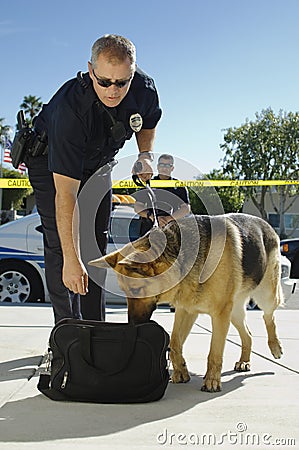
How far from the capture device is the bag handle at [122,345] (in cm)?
374

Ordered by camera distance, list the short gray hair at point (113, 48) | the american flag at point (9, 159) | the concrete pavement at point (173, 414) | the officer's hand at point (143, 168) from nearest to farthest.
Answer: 1. the concrete pavement at point (173, 414)
2. the short gray hair at point (113, 48)
3. the officer's hand at point (143, 168)
4. the american flag at point (9, 159)

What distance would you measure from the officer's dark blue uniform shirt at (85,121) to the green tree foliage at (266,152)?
36031 mm

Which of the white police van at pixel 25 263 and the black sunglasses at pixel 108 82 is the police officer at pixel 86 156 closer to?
the black sunglasses at pixel 108 82

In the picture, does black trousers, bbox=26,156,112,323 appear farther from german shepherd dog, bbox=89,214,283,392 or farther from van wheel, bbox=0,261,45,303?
van wheel, bbox=0,261,45,303

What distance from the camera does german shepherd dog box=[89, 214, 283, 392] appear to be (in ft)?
12.9

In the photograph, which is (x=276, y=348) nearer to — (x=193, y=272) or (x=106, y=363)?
(x=193, y=272)

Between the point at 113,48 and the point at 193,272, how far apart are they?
1.58 meters

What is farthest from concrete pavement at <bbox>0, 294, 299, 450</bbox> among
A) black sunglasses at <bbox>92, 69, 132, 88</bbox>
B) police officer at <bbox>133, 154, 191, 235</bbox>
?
black sunglasses at <bbox>92, 69, 132, 88</bbox>

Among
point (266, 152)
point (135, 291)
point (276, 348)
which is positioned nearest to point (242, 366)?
point (276, 348)

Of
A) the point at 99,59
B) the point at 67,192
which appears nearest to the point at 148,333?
the point at 67,192

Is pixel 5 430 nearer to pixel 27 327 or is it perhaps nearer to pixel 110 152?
pixel 110 152

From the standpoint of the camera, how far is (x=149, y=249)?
402 cm

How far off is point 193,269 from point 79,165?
1070 mm

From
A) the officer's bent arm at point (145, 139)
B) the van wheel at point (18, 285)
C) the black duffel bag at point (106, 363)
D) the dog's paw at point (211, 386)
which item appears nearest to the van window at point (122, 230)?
the van wheel at point (18, 285)
